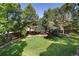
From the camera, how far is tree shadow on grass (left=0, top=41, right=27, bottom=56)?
165 centimetres

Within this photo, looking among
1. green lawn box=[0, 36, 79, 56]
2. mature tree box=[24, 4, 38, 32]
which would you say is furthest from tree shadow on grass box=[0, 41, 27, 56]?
mature tree box=[24, 4, 38, 32]

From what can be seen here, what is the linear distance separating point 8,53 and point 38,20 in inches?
15.6

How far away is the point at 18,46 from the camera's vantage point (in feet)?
5.45

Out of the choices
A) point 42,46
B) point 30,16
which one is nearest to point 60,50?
point 42,46

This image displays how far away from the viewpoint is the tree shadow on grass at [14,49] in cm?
165

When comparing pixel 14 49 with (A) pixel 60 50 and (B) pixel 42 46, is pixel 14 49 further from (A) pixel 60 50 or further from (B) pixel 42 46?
(A) pixel 60 50

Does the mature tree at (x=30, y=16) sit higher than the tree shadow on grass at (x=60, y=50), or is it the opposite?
the mature tree at (x=30, y=16)

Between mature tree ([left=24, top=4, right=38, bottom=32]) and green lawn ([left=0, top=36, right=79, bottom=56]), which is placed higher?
mature tree ([left=24, top=4, right=38, bottom=32])

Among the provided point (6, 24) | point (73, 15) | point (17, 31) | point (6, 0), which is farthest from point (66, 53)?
point (6, 0)

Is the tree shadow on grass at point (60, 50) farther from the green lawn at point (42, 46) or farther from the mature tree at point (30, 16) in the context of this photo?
the mature tree at point (30, 16)

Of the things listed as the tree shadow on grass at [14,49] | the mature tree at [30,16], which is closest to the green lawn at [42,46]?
the tree shadow on grass at [14,49]

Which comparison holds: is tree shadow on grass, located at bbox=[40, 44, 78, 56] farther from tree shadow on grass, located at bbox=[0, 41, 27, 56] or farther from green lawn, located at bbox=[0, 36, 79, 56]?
tree shadow on grass, located at bbox=[0, 41, 27, 56]

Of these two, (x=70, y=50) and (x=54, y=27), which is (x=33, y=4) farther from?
(x=70, y=50)

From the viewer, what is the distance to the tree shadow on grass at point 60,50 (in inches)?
64.3
